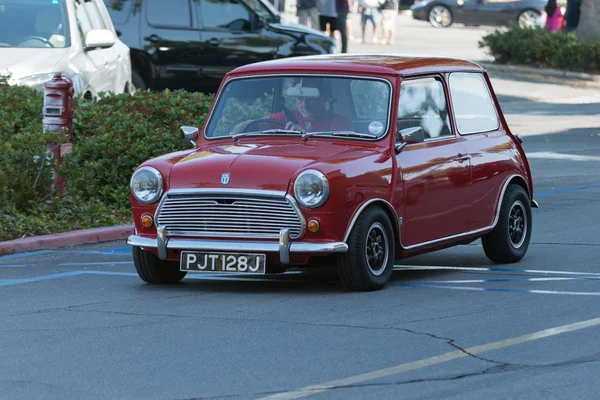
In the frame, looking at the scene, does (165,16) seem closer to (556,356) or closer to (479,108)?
(479,108)

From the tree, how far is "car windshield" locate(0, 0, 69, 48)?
69.2ft

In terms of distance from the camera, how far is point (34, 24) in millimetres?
16203

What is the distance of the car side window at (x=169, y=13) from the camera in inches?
859

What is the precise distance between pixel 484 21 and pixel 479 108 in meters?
40.7

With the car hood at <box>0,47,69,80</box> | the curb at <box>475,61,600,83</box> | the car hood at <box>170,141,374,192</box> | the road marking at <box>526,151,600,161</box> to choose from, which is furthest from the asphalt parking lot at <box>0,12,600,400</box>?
the curb at <box>475,61,600,83</box>

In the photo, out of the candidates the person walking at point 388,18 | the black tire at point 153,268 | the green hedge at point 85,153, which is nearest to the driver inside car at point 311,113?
the black tire at point 153,268

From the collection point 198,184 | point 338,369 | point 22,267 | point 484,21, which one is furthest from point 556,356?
point 484,21

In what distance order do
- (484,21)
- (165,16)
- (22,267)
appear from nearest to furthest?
(22,267) < (165,16) < (484,21)

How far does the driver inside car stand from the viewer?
993cm

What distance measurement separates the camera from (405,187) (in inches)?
378

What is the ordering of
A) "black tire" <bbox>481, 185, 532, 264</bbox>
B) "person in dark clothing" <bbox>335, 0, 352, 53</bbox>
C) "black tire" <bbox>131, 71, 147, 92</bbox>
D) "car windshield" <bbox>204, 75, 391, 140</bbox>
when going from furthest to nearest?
1. "person in dark clothing" <bbox>335, 0, 352, 53</bbox>
2. "black tire" <bbox>131, 71, 147, 92</bbox>
3. "black tire" <bbox>481, 185, 532, 264</bbox>
4. "car windshield" <bbox>204, 75, 391, 140</bbox>

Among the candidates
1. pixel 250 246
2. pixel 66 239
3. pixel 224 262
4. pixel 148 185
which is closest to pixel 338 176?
pixel 250 246

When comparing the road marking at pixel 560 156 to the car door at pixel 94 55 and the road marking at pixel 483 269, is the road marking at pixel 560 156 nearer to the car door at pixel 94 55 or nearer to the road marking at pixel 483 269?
the car door at pixel 94 55

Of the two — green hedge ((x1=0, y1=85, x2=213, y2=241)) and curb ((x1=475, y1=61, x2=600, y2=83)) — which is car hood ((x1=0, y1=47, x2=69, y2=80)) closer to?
green hedge ((x1=0, y1=85, x2=213, y2=241))
